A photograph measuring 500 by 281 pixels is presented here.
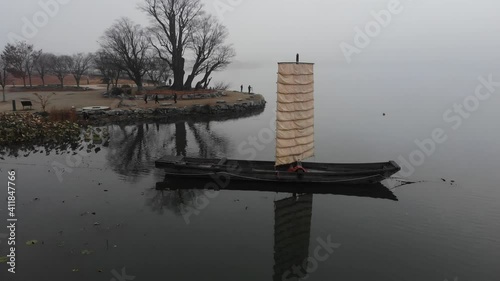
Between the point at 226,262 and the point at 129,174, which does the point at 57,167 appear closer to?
the point at 129,174

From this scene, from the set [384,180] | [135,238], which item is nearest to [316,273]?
[135,238]

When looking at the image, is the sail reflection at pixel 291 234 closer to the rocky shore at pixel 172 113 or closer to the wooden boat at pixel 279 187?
the wooden boat at pixel 279 187

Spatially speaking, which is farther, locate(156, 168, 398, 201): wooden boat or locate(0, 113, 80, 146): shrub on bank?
locate(0, 113, 80, 146): shrub on bank

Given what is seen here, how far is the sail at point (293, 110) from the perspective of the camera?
17438 mm

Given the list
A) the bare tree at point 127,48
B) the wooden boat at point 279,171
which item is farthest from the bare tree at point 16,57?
the wooden boat at point 279,171

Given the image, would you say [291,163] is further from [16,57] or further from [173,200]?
[16,57]

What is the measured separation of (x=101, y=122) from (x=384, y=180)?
24.3 meters

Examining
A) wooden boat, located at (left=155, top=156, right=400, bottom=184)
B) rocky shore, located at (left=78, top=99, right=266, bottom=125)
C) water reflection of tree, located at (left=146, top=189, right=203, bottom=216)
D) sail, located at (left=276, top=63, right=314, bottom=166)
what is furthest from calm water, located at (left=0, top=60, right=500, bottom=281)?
rocky shore, located at (left=78, top=99, right=266, bottom=125)

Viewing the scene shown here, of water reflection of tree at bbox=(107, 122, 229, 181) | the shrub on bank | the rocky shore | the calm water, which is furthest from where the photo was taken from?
the rocky shore

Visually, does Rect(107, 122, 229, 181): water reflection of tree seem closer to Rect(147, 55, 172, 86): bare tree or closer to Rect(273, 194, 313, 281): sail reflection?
Rect(273, 194, 313, 281): sail reflection

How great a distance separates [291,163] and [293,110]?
277cm

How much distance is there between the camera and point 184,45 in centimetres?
4700

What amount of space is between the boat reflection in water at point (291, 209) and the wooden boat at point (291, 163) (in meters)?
0.35

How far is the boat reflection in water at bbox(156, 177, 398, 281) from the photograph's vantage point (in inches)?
439
